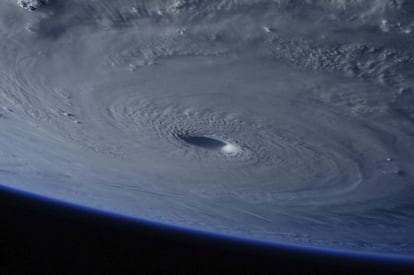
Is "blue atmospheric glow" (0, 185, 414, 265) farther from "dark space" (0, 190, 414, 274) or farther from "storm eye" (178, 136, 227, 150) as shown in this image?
"storm eye" (178, 136, 227, 150)

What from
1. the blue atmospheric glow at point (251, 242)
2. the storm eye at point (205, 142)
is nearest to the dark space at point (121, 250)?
the blue atmospheric glow at point (251, 242)

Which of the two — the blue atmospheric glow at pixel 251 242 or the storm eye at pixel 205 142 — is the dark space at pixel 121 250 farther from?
the storm eye at pixel 205 142

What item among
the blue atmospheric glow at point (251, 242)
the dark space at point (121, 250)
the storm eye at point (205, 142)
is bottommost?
the dark space at point (121, 250)

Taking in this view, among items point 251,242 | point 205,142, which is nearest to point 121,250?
point 251,242

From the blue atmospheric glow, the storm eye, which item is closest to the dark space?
the blue atmospheric glow

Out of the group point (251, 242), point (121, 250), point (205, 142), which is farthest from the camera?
point (251, 242)

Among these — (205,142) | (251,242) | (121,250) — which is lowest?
(121,250)

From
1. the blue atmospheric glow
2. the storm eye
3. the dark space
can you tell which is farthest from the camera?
the blue atmospheric glow

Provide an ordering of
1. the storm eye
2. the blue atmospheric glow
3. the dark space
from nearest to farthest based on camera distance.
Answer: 1. the storm eye
2. the dark space
3. the blue atmospheric glow

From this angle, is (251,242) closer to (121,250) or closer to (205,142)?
(121,250)
